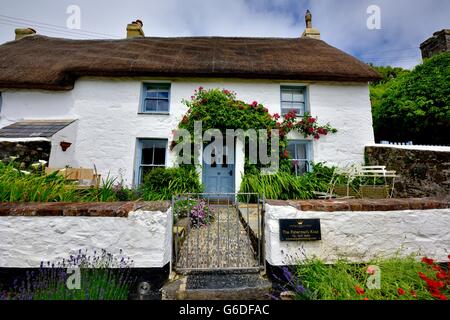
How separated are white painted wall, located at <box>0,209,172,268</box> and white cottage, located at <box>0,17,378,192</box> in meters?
4.35

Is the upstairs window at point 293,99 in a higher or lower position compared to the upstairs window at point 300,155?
higher

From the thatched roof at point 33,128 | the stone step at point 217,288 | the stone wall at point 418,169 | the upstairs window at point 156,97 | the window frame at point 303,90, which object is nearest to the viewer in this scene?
the stone step at point 217,288

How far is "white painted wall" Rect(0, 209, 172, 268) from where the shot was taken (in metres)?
2.45

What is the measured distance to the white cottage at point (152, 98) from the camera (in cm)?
689

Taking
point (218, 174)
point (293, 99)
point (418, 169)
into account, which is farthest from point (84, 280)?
point (293, 99)

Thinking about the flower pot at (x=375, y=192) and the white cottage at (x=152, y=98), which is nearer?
the flower pot at (x=375, y=192)

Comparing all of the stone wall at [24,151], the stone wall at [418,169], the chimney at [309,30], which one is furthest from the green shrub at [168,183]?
the chimney at [309,30]

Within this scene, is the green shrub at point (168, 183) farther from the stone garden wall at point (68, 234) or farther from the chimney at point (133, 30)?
the chimney at point (133, 30)

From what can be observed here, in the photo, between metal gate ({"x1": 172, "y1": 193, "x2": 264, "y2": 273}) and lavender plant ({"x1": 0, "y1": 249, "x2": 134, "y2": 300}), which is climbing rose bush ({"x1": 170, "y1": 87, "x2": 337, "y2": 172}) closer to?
metal gate ({"x1": 172, "y1": 193, "x2": 264, "y2": 273})

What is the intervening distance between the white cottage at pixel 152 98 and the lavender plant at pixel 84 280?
4.48 meters

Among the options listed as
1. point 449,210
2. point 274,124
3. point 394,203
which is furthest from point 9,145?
point 449,210

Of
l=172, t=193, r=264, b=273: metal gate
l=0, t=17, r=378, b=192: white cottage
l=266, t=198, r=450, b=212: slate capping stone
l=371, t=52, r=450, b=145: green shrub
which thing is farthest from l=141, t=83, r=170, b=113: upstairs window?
l=371, t=52, r=450, b=145: green shrub

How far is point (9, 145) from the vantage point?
540 centimetres
